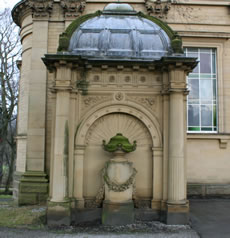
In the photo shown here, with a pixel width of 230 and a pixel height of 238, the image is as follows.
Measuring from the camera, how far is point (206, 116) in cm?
1366

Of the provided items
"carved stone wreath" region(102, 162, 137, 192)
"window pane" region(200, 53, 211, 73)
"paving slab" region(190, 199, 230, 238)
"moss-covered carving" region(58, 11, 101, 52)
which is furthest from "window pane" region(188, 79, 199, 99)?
"carved stone wreath" region(102, 162, 137, 192)

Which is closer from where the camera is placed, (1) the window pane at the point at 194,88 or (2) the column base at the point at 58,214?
(2) the column base at the point at 58,214

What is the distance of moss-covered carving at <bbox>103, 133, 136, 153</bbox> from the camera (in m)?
7.73

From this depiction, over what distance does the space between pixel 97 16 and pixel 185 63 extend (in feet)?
11.9

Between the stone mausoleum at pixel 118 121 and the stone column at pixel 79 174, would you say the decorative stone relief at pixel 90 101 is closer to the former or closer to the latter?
the stone mausoleum at pixel 118 121

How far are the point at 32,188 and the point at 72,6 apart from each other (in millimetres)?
8597

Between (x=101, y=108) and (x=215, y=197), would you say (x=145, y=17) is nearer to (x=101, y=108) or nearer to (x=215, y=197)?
(x=101, y=108)

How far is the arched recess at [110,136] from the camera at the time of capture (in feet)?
27.1

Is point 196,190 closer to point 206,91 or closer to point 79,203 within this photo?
point 206,91

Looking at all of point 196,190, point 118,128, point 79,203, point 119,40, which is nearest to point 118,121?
point 118,128

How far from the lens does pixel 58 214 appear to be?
7535 millimetres

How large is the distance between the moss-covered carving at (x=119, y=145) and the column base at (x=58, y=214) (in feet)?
6.37

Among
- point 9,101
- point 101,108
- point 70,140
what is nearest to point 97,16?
point 101,108

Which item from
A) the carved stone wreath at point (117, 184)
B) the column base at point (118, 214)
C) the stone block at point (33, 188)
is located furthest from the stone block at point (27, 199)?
the carved stone wreath at point (117, 184)
